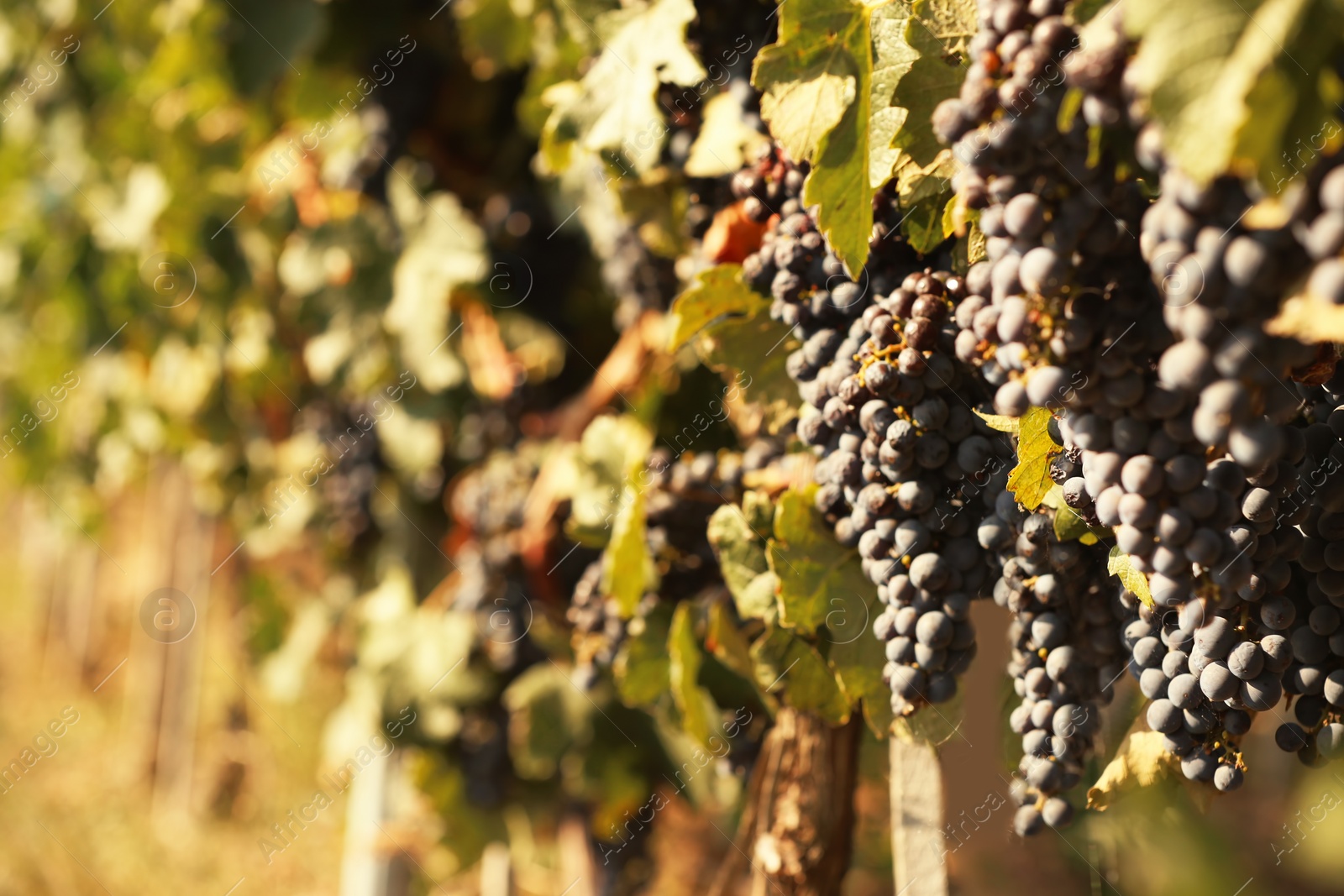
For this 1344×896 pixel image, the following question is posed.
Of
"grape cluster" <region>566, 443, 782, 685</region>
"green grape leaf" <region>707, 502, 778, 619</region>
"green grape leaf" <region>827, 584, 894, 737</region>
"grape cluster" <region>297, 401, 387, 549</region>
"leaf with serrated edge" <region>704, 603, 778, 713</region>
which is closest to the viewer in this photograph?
"green grape leaf" <region>827, 584, 894, 737</region>

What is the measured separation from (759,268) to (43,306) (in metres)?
3.32

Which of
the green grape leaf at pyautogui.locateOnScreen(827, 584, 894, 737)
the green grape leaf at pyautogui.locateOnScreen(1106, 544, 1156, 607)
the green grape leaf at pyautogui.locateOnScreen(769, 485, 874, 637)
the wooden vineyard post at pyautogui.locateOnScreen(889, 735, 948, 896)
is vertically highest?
the green grape leaf at pyautogui.locateOnScreen(1106, 544, 1156, 607)

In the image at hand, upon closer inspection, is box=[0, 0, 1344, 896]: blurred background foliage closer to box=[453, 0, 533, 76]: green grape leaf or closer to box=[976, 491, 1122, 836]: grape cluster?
box=[453, 0, 533, 76]: green grape leaf

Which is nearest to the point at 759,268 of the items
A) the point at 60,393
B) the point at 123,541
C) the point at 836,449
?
the point at 836,449

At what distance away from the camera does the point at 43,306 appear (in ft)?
11.2

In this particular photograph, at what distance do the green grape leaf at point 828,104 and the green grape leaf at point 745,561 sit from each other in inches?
→ 15.8

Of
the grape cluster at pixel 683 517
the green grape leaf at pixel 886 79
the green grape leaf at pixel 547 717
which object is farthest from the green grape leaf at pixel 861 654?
the green grape leaf at pixel 547 717

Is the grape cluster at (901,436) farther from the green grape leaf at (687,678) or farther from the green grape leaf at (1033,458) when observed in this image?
the green grape leaf at (687,678)

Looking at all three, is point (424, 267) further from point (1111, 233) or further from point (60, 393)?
point (60, 393)

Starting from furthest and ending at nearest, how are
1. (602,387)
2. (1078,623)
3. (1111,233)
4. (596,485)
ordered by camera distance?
(602,387) < (596,485) < (1078,623) < (1111,233)

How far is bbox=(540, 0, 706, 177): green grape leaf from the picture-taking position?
43.3 inches

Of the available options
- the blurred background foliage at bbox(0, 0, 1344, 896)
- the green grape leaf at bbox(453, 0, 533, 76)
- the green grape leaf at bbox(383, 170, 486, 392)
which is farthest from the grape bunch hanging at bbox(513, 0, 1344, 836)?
the green grape leaf at bbox(383, 170, 486, 392)

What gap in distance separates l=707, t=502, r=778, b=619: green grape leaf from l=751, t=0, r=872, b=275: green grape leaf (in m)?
0.40

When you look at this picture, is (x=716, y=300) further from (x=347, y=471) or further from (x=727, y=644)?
(x=347, y=471)
